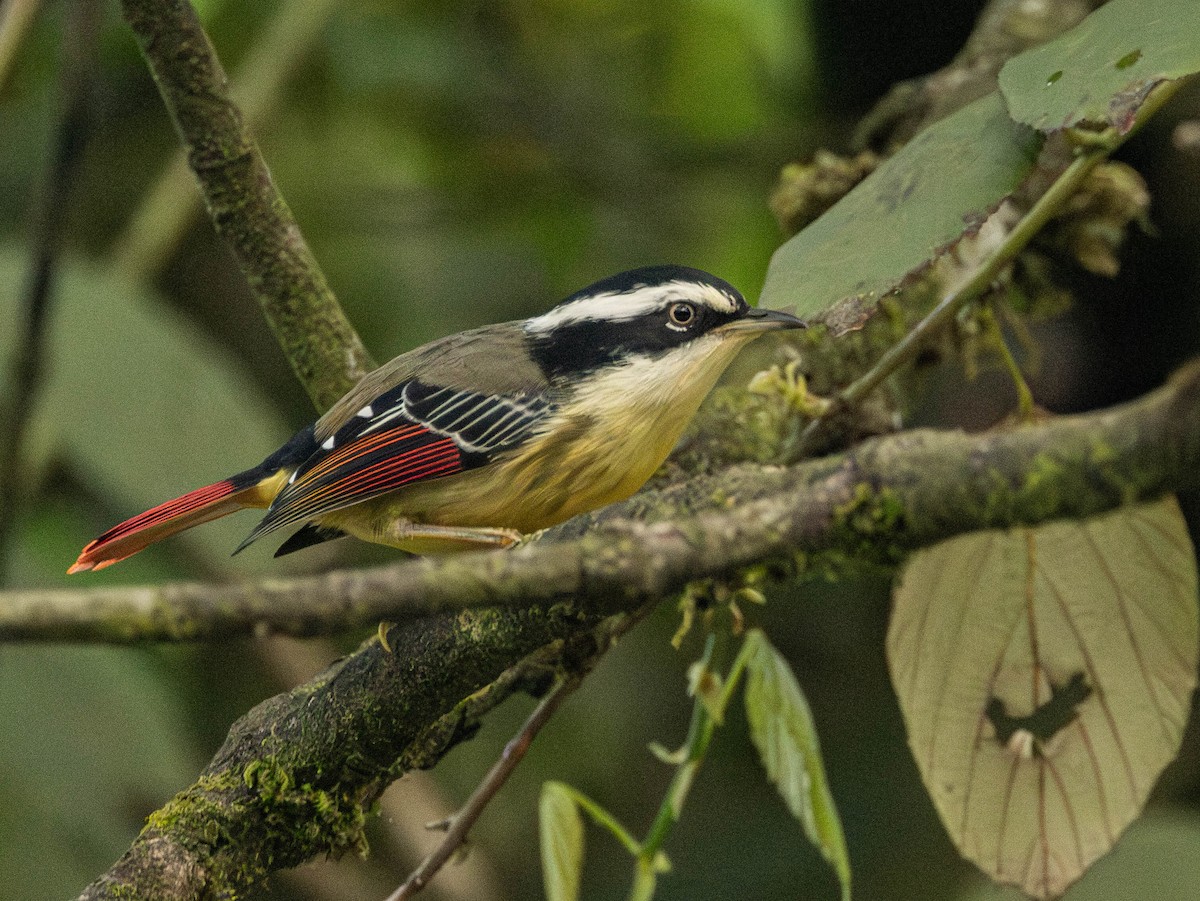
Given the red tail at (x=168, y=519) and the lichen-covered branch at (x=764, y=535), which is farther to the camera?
the red tail at (x=168, y=519)

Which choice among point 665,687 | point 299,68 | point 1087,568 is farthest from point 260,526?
point 299,68

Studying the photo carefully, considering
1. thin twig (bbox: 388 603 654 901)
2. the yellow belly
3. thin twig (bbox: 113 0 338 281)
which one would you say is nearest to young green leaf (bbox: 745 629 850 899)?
thin twig (bbox: 388 603 654 901)

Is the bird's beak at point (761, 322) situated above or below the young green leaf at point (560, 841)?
above

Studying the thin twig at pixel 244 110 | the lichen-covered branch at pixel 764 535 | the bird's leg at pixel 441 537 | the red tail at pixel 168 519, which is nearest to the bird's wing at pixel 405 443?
the bird's leg at pixel 441 537

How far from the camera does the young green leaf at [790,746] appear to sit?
1910 mm

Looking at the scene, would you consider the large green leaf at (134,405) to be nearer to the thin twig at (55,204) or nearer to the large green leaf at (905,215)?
the thin twig at (55,204)

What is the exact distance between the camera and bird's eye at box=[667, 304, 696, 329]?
2361mm

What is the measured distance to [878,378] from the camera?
2.11 metres

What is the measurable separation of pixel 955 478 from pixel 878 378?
0.97 metres

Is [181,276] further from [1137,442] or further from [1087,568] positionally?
[1137,442]

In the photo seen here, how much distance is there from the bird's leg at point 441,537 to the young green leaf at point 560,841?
0.44 meters

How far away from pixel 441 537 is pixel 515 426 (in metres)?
0.24

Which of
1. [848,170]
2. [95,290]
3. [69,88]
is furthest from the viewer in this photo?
[95,290]

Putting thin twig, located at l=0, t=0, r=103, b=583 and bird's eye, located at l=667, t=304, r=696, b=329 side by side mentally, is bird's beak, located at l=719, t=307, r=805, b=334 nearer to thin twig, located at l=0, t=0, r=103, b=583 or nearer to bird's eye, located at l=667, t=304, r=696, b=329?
bird's eye, located at l=667, t=304, r=696, b=329
